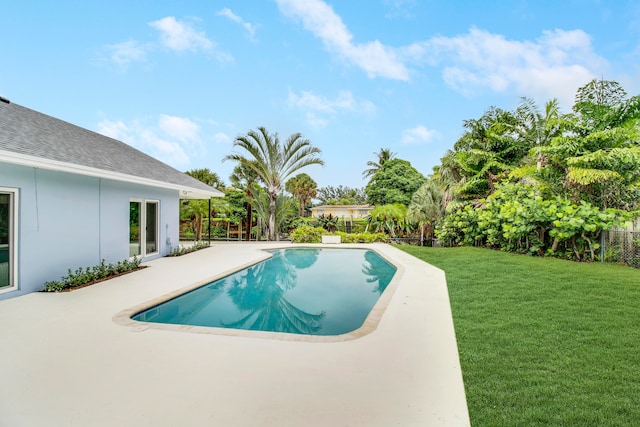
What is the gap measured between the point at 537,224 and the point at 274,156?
1221 centimetres

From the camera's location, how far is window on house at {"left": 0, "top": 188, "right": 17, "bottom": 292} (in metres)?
6.14

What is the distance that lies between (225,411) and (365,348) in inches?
73.4

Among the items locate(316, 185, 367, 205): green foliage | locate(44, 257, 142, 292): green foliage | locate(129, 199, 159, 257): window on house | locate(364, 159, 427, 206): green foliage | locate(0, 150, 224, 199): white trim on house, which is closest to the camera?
locate(0, 150, 224, 199): white trim on house

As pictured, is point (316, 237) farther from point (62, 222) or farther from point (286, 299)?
point (62, 222)

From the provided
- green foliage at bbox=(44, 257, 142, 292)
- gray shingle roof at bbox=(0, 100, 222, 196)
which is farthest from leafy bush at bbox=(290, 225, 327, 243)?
green foliage at bbox=(44, 257, 142, 292)

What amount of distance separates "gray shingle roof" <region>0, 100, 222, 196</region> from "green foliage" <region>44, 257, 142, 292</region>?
2362 mm

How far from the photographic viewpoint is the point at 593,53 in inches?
547

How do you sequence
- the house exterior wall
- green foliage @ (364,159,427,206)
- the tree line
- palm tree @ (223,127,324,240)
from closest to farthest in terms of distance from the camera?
the house exterior wall < the tree line < palm tree @ (223,127,324,240) < green foliage @ (364,159,427,206)

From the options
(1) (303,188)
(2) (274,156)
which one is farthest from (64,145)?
(1) (303,188)

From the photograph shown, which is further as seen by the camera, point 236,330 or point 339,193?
point 339,193

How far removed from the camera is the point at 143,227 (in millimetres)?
10875

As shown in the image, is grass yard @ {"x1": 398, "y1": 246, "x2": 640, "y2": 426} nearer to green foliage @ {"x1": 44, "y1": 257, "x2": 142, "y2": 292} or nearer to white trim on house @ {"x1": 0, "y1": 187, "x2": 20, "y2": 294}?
green foliage @ {"x1": 44, "y1": 257, "x2": 142, "y2": 292}

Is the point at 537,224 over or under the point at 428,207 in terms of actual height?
under

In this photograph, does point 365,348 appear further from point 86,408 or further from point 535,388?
point 86,408
